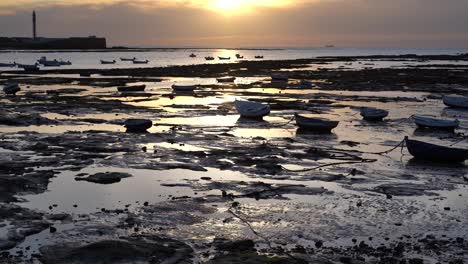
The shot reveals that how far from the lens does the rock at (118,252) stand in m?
10.1

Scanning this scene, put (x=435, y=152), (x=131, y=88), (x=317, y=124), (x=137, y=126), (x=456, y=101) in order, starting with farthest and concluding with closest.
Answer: (x=131, y=88)
(x=456, y=101)
(x=317, y=124)
(x=137, y=126)
(x=435, y=152)

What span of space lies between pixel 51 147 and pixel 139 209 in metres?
9.74

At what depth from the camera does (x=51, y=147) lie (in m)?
22.1

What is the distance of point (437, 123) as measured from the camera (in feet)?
89.0

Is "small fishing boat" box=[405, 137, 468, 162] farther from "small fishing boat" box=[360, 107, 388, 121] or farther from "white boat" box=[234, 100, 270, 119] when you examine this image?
"white boat" box=[234, 100, 270, 119]

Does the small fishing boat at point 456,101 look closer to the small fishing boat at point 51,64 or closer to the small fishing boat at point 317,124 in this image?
the small fishing boat at point 317,124

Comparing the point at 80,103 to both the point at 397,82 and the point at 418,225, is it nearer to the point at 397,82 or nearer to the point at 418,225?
the point at 418,225

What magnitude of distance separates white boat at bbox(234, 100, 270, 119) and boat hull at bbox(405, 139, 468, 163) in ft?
40.6

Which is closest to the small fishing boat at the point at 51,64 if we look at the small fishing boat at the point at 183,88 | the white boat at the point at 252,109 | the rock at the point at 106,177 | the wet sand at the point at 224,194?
the small fishing boat at the point at 183,88

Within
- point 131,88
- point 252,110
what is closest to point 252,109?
point 252,110

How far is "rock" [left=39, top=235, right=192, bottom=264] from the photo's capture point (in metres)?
10.1

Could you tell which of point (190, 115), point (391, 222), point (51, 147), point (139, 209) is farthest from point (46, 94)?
point (391, 222)

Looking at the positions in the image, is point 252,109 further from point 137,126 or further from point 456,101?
point 456,101

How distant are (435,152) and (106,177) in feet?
37.0
